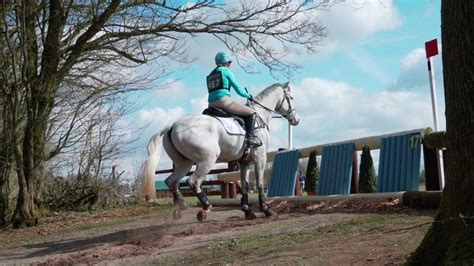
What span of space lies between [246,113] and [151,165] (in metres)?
1.85

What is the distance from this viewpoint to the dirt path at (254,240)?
603 cm

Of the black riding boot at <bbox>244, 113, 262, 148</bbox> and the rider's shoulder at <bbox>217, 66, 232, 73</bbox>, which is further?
the black riding boot at <bbox>244, 113, 262, 148</bbox>

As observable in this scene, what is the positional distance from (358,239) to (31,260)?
16.9ft

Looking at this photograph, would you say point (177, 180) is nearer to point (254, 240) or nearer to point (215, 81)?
point (215, 81)

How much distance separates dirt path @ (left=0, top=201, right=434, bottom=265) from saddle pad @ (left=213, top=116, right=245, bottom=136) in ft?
4.95

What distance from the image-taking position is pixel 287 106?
38.6ft

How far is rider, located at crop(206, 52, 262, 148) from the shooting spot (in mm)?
9977

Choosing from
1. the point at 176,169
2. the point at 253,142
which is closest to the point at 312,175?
the point at 253,142

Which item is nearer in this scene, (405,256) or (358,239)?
(405,256)

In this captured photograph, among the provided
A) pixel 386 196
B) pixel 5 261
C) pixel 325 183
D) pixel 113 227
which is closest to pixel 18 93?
pixel 113 227

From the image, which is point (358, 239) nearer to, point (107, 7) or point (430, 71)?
point (430, 71)

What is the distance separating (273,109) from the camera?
37.8 ft

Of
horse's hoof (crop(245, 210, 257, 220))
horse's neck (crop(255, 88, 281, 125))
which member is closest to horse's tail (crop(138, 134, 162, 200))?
horse's hoof (crop(245, 210, 257, 220))

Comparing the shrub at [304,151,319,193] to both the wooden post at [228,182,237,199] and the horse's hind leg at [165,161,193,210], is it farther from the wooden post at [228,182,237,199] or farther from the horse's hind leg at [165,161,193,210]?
the wooden post at [228,182,237,199]
